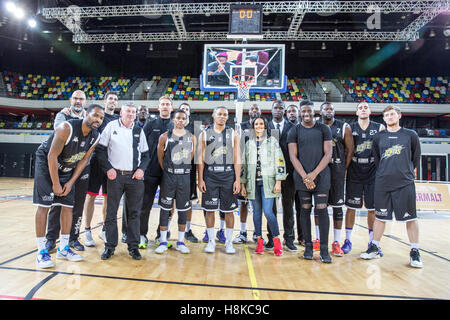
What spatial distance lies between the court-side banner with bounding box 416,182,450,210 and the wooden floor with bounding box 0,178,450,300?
4.60 meters

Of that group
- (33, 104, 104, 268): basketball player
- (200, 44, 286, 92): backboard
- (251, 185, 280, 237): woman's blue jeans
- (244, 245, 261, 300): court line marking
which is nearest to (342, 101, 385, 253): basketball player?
(251, 185, 280, 237): woman's blue jeans

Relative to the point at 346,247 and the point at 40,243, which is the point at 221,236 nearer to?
the point at 346,247

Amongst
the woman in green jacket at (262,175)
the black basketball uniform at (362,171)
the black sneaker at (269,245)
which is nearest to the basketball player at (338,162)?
the black basketball uniform at (362,171)

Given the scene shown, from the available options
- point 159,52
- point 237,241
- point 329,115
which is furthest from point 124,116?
point 159,52

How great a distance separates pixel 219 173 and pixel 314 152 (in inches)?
49.6

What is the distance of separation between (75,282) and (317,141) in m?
3.05

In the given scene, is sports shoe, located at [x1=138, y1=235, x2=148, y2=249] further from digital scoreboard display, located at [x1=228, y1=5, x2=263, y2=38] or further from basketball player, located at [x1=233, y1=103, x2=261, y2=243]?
digital scoreboard display, located at [x1=228, y1=5, x2=263, y2=38]

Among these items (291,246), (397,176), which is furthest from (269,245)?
(397,176)

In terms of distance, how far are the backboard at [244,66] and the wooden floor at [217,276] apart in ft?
19.2

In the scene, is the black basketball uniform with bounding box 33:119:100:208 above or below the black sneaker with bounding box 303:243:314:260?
above

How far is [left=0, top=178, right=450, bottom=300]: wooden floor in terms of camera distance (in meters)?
2.19

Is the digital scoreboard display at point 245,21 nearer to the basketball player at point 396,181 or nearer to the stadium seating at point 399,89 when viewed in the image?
the basketball player at point 396,181

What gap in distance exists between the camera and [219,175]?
3.40 metres

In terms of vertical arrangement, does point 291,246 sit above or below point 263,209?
below
